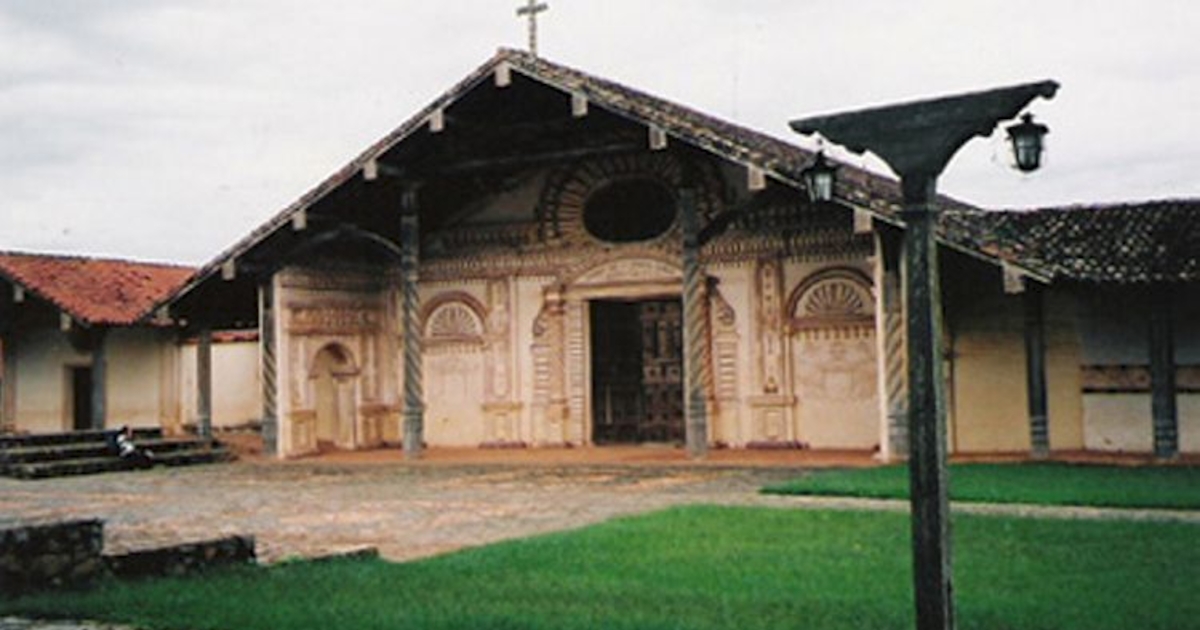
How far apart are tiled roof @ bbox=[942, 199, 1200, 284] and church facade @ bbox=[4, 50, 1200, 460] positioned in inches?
2.2

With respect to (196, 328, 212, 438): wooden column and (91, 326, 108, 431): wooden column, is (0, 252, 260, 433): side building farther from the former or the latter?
(196, 328, 212, 438): wooden column

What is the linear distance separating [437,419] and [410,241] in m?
3.71

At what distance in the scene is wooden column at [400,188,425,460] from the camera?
20.3 m

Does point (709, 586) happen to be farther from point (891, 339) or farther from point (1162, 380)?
point (1162, 380)

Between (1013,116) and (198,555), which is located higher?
(1013,116)

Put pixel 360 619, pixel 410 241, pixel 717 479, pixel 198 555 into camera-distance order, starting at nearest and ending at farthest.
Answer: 1. pixel 360 619
2. pixel 198 555
3. pixel 717 479
4. pixel 410 241

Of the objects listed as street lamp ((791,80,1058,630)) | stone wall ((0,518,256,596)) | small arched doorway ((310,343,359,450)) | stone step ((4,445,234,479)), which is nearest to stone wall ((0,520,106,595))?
stone wall ((0,518,256,596))

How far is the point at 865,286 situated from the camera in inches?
747

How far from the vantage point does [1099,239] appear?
1789 cm

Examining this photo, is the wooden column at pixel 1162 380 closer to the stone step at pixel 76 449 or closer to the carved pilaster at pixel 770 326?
the carved pilaster at pixel 770 326

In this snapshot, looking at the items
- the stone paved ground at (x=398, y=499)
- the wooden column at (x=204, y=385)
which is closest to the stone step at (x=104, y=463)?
the wooden column at (x=204, y=385)

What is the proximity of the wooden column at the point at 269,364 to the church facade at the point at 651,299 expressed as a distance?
4cm

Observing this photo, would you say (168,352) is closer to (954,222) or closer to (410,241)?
(410,241)

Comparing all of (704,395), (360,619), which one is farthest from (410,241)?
(360,619)
